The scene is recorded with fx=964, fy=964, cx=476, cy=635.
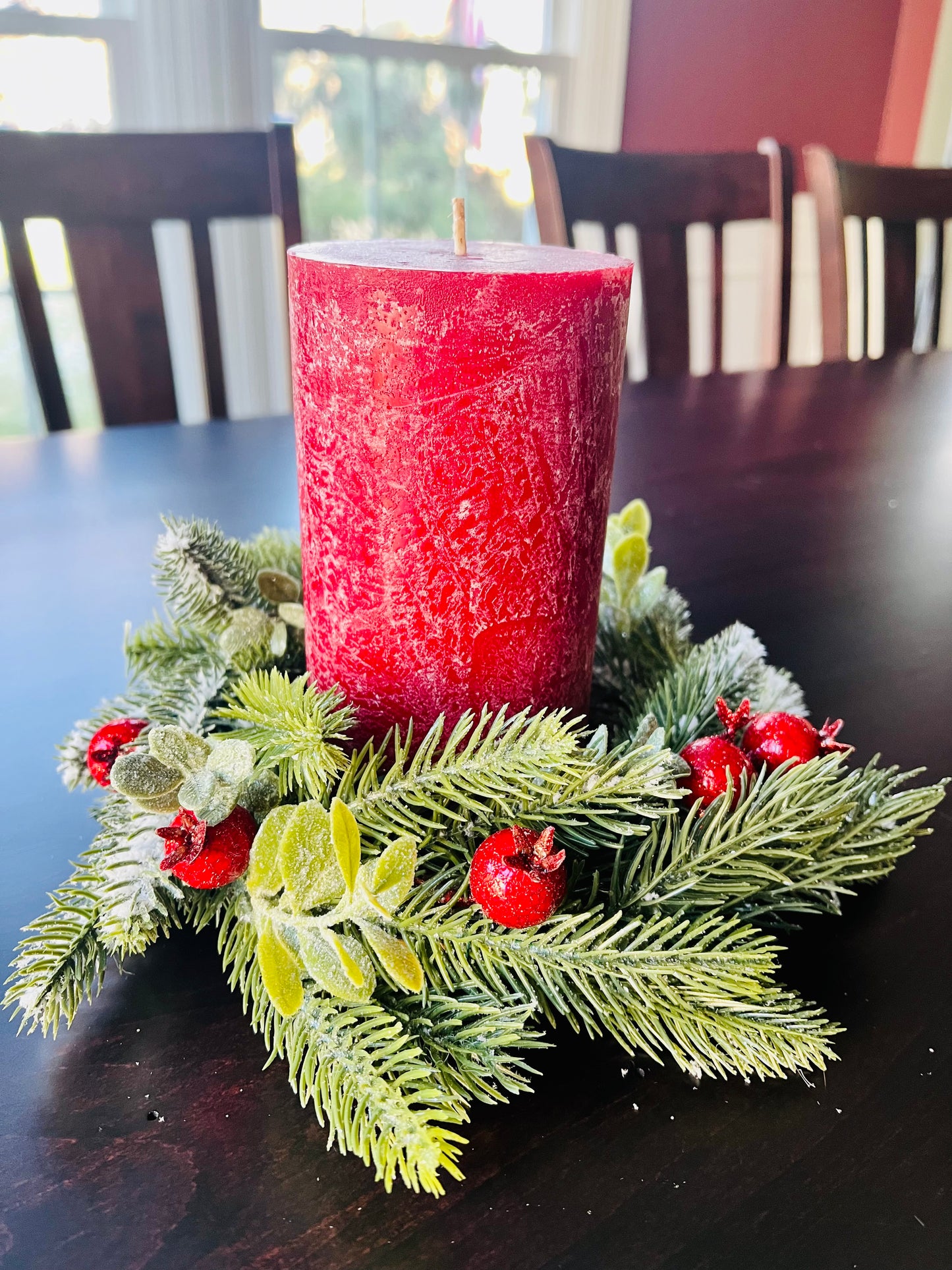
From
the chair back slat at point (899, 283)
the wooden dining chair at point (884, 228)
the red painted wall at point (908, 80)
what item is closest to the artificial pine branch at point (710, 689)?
the wooden dining chair at point (884, 228)

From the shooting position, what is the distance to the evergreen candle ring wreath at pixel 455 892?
0.26 meters

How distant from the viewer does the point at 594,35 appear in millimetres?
2266

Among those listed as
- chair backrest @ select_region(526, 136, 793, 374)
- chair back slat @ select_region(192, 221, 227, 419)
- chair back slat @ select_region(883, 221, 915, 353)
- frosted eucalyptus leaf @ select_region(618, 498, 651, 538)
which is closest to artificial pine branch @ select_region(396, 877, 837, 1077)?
frosted eucalyptus leaf @ select_region(618, 498, 651, 538)

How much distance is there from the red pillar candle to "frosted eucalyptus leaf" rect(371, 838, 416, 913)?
3.0 inches

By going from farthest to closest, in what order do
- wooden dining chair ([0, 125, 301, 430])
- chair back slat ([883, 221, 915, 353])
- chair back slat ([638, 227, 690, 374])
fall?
1. chair back slat ([883, 221, 915, 353])
2. chair back slat ([638, 227, 690, 374])
3. wooden dining chair ([0, 125, 301, 430])

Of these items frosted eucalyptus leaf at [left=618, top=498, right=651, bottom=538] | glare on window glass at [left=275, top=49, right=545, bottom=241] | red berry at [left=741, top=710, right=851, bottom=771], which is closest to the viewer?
red berry at [left=741, top=710, right=851, bottom=771]

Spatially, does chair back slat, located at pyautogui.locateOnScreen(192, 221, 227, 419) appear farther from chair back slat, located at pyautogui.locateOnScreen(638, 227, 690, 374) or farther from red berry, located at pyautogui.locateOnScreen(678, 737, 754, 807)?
red berry, located at pyautogui.locateOnScreen(678, 737, 754, 807)

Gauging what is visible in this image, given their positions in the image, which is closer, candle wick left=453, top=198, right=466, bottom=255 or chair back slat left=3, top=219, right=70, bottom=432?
candle wick left=453, top=198, right=466, bottom=255

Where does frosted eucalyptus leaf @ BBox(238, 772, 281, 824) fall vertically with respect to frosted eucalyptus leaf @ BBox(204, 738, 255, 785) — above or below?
below

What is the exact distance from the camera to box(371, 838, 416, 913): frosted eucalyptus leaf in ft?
0.83

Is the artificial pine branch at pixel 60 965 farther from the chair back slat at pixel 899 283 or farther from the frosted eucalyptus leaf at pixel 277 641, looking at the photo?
the chair back slat at pixel 899 283

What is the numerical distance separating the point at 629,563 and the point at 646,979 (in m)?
0.20

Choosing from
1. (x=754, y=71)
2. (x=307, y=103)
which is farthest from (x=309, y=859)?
(x=754, y=71)

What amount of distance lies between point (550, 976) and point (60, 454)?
0.69 meters
